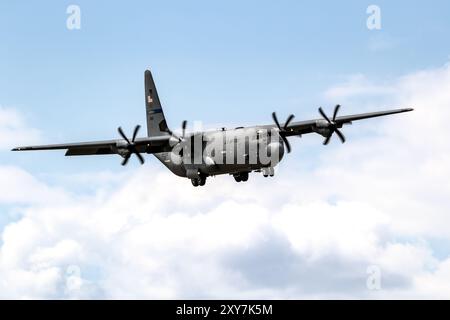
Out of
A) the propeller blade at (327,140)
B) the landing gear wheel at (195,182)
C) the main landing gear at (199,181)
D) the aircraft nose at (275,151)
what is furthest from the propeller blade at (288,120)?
the landing gear wheel at (195,182)

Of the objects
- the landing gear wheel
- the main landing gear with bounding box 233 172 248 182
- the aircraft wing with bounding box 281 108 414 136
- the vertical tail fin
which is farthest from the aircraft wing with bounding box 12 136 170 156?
the aircraft wing with bounding box 281 108 414 136

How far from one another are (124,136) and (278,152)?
440 inches

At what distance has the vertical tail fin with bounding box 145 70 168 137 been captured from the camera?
63781 millimetres

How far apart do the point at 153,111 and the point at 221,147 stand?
12821 millimetres

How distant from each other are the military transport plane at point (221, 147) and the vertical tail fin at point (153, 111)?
609cm

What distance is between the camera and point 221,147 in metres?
53.2

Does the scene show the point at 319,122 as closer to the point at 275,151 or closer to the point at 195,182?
the point at 275,151
